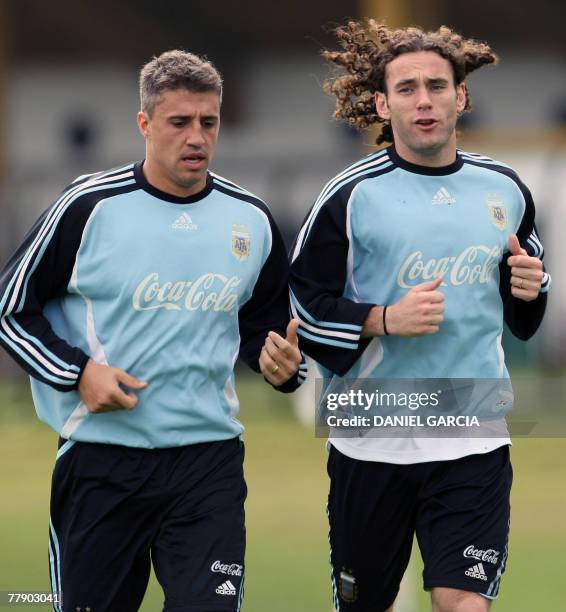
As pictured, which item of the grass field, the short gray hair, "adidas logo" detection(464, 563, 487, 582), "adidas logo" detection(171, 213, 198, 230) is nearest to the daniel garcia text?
"adidas logo" detection(464, 563, 487, 582)

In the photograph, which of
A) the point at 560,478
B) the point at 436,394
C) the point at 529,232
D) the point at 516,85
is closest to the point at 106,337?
the point at 436,394

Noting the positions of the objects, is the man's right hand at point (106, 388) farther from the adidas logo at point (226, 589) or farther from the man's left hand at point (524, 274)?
the man's left hand at point (524, 274)

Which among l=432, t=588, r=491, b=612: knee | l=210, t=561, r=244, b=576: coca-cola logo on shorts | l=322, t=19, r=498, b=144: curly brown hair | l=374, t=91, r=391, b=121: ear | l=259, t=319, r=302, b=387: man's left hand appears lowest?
l=432, t=588, r=491, b=612: knee

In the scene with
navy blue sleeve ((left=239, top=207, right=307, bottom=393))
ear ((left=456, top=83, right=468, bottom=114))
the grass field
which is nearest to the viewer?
navy blue sleeve ((left=239, top=207, right=307, bottom=393))

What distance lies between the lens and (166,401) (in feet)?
16.7

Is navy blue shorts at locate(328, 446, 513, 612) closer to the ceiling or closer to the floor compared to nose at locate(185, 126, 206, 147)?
closer to the floor

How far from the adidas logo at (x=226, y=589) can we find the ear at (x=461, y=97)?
6.43 ft

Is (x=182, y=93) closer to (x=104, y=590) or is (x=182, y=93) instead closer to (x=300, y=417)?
(x=104, y=590)

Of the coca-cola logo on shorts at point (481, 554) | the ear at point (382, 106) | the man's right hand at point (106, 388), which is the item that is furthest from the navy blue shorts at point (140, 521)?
the ear at point (382, 106)

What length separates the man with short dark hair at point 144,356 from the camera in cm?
505

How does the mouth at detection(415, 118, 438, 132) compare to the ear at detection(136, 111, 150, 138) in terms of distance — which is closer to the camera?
the ear at detection(136, 111, 150, 138)

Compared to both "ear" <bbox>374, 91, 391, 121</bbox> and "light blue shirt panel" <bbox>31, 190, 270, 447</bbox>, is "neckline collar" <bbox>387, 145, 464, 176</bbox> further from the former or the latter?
"light blue shirt panel" <bbox>31, 190, 270, 447</bbox>

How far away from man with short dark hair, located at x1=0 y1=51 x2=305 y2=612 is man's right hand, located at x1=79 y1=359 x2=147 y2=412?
14mm

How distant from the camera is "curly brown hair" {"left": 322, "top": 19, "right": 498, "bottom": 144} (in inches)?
220
